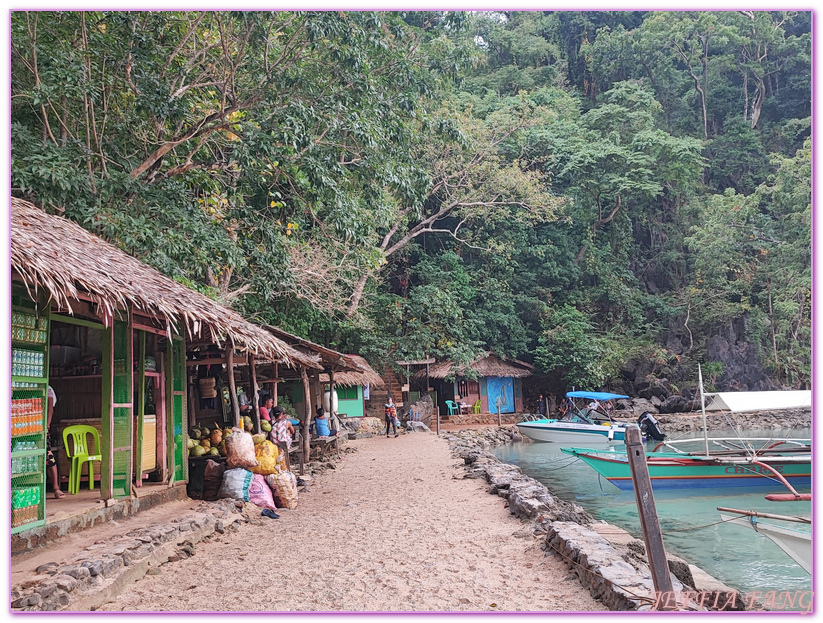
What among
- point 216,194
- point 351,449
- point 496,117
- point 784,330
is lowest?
point 351,449

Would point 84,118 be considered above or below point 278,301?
above

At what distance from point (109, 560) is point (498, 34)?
35010 mm

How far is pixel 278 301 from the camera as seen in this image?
65.2 feet

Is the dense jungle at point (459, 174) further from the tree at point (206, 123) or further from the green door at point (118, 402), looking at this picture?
the green door at point (118, 402)

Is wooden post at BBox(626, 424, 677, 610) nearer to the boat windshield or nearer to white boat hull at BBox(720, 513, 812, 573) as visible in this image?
white boat hull at BBox(720, 513, 812, 573)

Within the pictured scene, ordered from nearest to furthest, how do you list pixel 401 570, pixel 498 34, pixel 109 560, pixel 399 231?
pixel 109 560, pixel 401 570, pixel 399 231, pixel 498 34

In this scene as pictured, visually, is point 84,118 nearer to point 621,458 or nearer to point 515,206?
point 621,458

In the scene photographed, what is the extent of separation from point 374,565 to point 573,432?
15.5 metres

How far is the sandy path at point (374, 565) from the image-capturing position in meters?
4.66

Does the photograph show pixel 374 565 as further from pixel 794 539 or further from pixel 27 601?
pixel 794 539

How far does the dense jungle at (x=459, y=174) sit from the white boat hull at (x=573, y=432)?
15.4 ft

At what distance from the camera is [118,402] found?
6.95 metres

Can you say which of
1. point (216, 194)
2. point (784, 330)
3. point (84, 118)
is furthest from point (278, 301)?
point (784, 330)

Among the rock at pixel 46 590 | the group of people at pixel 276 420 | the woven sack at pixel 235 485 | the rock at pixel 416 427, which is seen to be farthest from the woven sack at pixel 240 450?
the rock at pixel 416 427
